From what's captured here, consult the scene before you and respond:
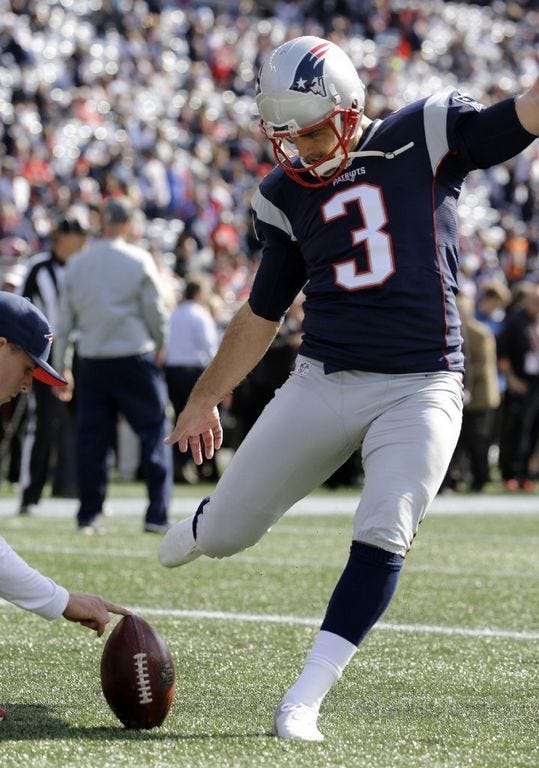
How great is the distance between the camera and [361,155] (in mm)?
4109

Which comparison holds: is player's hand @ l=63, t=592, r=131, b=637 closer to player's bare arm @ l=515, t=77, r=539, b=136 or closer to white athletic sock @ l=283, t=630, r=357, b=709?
white athletic sock @ l=283, t=630, r=357, b=709

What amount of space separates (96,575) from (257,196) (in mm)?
3028

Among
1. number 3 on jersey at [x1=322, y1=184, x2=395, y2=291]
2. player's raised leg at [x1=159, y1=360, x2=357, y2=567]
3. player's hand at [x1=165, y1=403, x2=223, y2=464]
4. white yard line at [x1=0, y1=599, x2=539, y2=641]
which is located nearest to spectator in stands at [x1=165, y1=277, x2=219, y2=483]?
white yard line at [x1=0, y1=599, x2=539, y2=641]

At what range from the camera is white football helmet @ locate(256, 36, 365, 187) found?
4004mm

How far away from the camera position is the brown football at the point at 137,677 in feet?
12.5

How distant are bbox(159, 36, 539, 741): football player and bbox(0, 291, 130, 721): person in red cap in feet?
1.96

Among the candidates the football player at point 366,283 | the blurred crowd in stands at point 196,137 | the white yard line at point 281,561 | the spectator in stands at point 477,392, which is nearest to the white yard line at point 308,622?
the football player at point 366,283

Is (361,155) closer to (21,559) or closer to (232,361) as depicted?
(232,361)

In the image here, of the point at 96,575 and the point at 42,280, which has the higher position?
the point at 42,280

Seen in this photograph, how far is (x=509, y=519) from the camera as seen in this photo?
10.5 metres

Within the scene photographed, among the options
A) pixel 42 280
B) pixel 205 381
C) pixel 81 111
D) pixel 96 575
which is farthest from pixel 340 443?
pixel 81 111

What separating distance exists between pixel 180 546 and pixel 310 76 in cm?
144

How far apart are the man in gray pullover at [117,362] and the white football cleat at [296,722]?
16.5 feet

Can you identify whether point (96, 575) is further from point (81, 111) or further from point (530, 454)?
point (81, 111)
